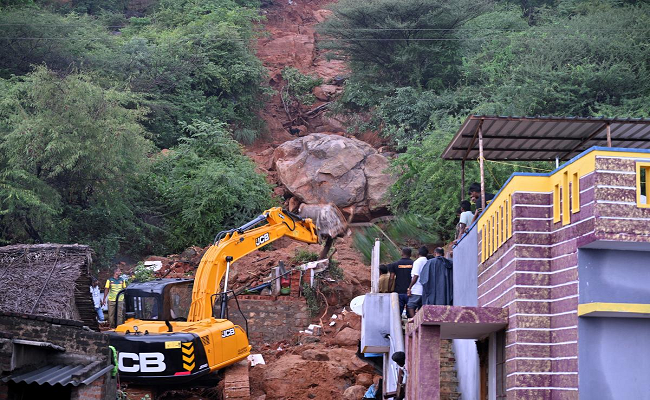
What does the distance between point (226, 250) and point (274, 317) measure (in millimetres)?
4537

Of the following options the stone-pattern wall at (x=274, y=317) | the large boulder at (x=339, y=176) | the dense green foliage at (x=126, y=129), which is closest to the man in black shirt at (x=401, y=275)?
the stone-pattern wall at (x=274, y=317)

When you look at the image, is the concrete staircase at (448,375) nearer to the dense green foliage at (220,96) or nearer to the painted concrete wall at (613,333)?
the painted concrete wall at (613,333)

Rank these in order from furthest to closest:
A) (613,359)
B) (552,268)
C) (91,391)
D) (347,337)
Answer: (347,337) → (91,391) → (552,268) → (613,359)

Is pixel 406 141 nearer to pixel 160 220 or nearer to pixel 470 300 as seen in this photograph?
pixel 160 220

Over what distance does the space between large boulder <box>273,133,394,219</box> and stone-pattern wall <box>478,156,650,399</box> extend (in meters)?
20.3

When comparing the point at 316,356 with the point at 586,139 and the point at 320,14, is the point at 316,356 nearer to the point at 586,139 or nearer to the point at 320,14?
the point at 586,139

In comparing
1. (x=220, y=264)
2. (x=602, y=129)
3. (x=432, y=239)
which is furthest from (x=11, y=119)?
(x=602, y=129)

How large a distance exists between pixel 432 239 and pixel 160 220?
9.02 m

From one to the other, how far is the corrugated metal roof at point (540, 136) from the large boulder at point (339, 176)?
14801mm

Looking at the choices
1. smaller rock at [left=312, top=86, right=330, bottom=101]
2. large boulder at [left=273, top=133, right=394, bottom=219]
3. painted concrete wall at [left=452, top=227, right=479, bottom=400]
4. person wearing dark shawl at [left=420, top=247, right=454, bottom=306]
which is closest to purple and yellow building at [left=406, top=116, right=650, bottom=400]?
painted concrete wall at [left=452, top=227, right=479, bottom=400]

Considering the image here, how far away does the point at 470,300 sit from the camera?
12992 mm

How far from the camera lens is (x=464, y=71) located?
3597 centimetres

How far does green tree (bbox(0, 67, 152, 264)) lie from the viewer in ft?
80.2

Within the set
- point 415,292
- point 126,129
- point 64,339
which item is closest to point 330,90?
point 126,129
